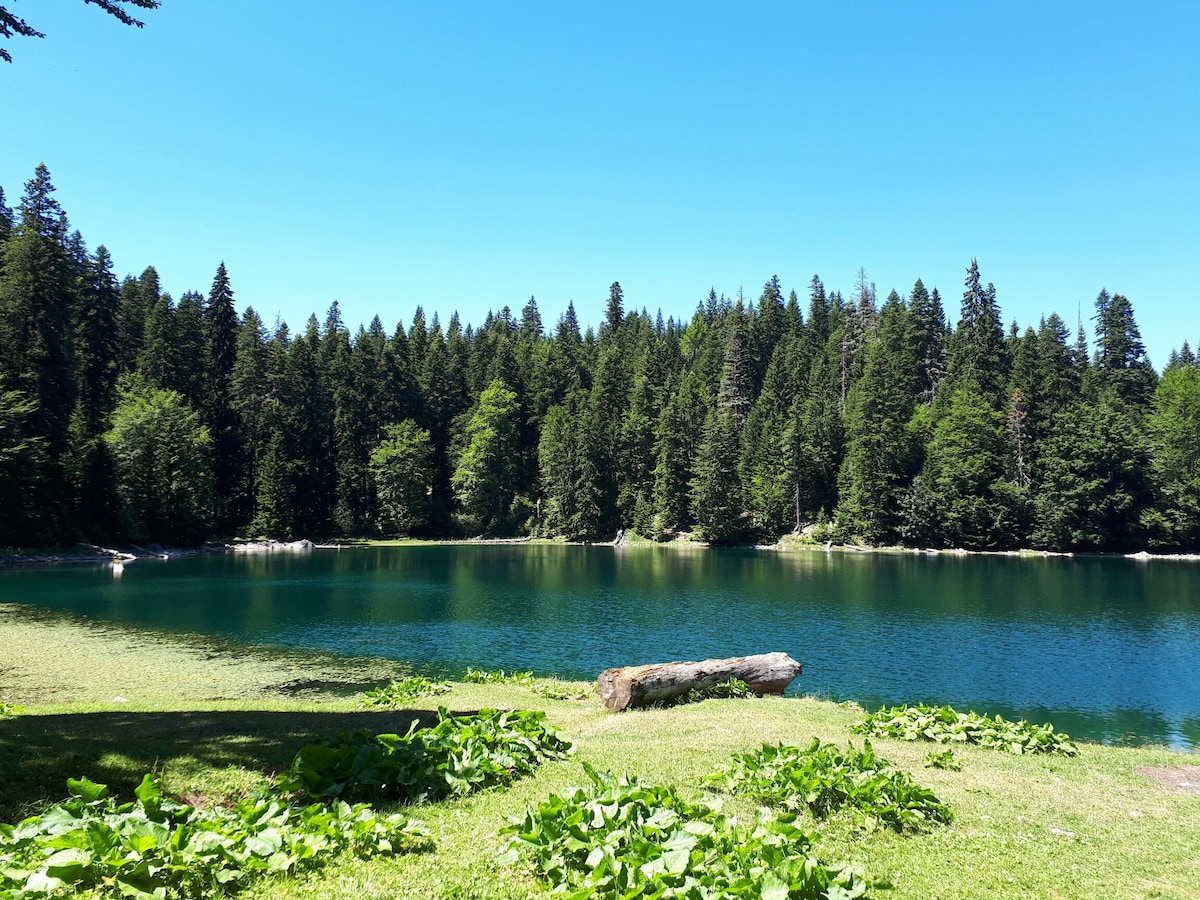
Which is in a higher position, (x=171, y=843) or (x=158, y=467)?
(x=158, y=467)

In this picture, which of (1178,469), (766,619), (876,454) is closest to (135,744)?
(766,619)

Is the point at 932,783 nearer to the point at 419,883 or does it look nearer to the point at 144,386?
the point at 419,883

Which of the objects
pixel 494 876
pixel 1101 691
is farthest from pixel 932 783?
pixel 1101 691

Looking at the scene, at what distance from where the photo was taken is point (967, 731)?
13.9 metres

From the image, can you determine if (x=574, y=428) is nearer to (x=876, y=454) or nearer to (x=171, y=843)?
(x=876, y=454)

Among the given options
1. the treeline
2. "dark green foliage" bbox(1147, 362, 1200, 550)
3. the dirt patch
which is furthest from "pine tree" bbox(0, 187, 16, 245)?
"dark green foliage" bbox(1147, 362, 1200, 550)

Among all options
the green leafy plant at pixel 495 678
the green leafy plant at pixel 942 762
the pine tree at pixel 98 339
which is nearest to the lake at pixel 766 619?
the green leafy plant at pixel 495 678

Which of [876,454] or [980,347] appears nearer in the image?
[876,454]

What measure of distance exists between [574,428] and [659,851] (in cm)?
10011

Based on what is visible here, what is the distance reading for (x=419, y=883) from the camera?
5.92 metres

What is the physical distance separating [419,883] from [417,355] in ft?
391

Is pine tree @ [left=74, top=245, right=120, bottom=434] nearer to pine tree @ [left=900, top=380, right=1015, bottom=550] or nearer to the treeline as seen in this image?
the treeline

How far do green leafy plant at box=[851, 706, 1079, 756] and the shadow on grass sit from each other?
923cm

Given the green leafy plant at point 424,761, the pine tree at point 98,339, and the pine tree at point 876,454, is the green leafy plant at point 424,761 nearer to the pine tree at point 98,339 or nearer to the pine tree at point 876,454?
the pine tree at point 98,339
